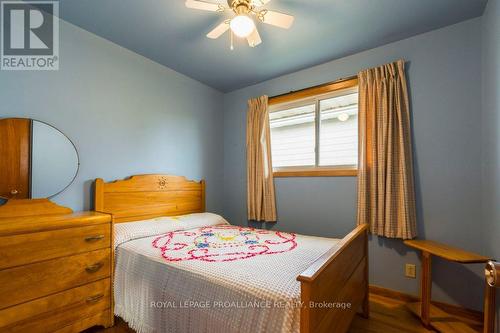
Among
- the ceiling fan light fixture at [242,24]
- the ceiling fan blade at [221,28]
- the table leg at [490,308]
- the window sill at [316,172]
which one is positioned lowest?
the table leg at [490,308]

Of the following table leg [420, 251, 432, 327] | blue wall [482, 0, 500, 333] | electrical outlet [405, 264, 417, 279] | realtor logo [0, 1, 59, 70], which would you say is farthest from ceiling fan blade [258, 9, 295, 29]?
electrical outlet [405, 264, 417, 279]

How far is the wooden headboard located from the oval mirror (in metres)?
0.28

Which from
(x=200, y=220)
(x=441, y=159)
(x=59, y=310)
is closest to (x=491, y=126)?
(x=441, y=159)

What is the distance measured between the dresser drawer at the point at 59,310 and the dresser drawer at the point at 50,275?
0.04 meters

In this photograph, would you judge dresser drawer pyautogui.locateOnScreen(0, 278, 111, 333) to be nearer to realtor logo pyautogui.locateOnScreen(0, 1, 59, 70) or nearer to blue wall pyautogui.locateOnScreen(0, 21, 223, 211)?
blue wall pyautogui.locateOnScreen(0, 21, 223, 211)

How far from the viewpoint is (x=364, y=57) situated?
246 cm

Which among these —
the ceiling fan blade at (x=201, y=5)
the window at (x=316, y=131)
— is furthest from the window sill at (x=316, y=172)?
the ceiling fan blade at (x=201, y=5)

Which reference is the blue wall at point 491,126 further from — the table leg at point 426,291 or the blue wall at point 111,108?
the blue wall at point 111,108

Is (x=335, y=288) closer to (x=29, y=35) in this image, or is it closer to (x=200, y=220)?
(x=200, y=220)

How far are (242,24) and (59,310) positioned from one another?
2.21 metres

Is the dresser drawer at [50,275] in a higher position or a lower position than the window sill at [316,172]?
lower

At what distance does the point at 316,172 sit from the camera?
8.92 feet

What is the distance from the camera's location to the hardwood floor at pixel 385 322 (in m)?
1.76

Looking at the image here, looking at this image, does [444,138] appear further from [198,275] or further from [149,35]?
[149,35]
